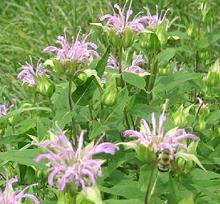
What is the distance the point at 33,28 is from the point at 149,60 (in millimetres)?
1739

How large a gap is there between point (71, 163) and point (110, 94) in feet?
0.84

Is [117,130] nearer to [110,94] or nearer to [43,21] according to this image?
[110,94]

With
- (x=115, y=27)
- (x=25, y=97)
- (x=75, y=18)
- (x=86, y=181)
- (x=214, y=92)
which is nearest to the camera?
(x=86, y=181)

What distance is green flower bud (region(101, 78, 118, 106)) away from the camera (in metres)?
1.02

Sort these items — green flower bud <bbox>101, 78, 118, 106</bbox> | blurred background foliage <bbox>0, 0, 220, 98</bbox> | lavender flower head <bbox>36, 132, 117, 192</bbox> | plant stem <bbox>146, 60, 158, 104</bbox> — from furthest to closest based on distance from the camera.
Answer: blurred background foliage <bbox>0, 0, 220, 98</bbox> < plant stem <bbox>146, 60, 158, 104</bbox> < green flower bud <bbox>101, 78, 118, 106</bbox> < lavender flower head <bbox>36, 132, 117, 192</bbox>

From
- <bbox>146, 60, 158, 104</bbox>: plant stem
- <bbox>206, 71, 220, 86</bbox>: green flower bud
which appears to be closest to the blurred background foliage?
<bbox>206, 71, 220, 86</bbox>: green flower bud

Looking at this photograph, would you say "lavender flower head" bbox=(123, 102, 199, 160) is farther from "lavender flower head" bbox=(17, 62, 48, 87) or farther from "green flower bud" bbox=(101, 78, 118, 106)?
"lavender flower head" bbox=(17, 62, 48, 87)

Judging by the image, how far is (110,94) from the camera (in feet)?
3.37

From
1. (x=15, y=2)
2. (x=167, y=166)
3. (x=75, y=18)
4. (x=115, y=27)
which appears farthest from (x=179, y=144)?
(x=15, y=2)

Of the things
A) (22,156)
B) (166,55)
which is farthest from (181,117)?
(22,156)

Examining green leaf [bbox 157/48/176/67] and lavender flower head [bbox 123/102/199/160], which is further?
green leaf [bbox 157/48/176/67]

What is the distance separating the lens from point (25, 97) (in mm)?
2342

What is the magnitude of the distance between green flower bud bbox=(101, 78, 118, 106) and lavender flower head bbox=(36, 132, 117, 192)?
0.67 ft

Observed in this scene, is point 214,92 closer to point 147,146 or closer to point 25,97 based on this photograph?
point 147,146
